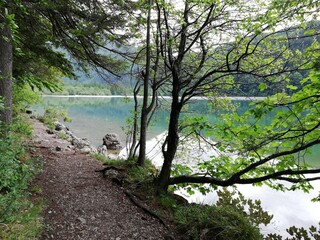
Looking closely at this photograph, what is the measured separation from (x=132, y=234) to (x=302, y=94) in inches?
126

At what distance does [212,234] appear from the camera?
4379 mm

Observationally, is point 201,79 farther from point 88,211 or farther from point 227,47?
point 88,211

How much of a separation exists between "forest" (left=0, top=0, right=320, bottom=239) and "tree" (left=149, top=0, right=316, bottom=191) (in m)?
0.02

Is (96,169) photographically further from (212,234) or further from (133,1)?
(133,1)

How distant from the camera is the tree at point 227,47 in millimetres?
3691

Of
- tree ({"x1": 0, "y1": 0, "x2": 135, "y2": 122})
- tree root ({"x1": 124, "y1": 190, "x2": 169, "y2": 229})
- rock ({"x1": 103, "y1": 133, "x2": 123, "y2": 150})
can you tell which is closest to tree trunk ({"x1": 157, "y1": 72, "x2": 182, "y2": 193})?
tree root ({"x1": 124, "y1": 190, "x2": 169, "y2": 229})

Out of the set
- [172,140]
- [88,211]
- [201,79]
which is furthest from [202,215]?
[201,79]

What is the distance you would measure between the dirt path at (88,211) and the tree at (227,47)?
3.59ft

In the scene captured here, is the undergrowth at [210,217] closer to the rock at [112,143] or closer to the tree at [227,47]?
the tree at [227,47]

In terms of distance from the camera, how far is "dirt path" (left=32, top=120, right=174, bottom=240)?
3992 millimetres

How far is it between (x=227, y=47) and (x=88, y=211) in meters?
4.01

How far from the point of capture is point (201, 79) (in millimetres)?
4879

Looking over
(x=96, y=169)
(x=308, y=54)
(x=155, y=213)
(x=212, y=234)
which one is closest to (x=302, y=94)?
(x=308, y=54)

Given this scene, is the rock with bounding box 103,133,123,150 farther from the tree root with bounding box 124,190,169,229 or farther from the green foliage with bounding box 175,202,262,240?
the green foliage with bounding box 175,202,262,240
